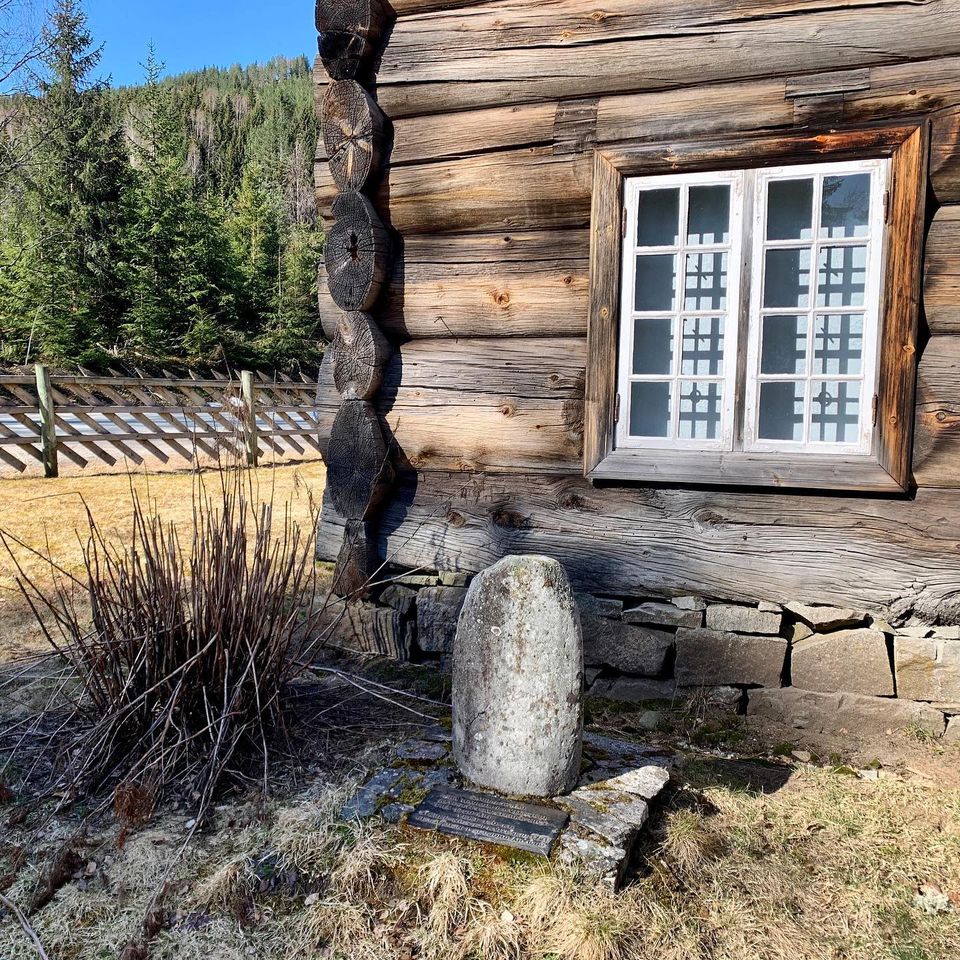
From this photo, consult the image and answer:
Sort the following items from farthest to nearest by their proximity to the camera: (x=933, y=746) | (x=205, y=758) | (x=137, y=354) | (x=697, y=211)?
(x=137, y=354), (x=697, y=211), (x=933, y=746), (x=205, y=758)

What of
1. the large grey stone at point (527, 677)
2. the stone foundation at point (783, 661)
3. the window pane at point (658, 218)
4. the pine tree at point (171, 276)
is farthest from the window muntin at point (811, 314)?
the pine tree at point (171, 276)

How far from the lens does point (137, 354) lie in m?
22.1

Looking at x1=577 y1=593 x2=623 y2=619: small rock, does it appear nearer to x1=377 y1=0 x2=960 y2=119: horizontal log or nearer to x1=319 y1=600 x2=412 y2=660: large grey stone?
x1=319 y1=600 x2=412 y2=660: large grey stone

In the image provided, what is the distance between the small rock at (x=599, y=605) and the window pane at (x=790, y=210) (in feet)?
6.32

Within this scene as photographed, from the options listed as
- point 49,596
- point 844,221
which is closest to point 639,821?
point 844,221

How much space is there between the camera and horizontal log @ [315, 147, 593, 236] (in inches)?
155

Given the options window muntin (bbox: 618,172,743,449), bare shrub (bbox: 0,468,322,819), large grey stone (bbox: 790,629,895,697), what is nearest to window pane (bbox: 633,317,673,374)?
window muntin (bbox: 618,172,743,449)

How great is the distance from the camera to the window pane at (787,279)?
12.3 ft

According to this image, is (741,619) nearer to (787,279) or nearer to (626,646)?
(626,646)

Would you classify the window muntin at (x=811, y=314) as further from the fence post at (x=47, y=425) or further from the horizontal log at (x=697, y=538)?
the fence post at (x=47, y=425)

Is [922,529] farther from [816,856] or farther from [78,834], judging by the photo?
[78,834]

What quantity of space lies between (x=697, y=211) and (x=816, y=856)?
9.38 feet

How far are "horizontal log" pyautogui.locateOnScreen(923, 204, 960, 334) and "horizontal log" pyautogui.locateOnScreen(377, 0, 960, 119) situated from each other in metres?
0.72

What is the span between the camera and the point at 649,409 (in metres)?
3.98
